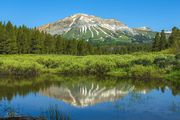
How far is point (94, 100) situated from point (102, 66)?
29.9 metres

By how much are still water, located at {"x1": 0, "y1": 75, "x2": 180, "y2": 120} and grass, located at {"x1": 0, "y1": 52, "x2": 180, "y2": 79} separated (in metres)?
7.37

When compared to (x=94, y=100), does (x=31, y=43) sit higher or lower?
higher

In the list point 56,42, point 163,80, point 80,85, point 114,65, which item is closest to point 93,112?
point 80,85

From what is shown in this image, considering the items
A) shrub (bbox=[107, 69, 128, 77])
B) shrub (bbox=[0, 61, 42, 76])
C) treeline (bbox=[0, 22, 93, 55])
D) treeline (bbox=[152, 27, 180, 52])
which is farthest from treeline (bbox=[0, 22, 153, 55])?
shrub (bbox=[107, 69, 128, 77])

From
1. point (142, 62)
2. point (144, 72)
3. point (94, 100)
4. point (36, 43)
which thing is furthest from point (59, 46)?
point (94, 100)

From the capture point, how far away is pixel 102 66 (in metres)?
63.9

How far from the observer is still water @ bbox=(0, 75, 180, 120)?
26.1m

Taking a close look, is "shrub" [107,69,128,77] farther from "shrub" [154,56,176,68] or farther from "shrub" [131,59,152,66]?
"shrub" [154,56,176,68]

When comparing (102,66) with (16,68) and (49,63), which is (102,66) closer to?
(49,63)

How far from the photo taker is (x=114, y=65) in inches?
2507

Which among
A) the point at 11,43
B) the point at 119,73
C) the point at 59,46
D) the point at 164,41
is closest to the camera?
the point at 119,73

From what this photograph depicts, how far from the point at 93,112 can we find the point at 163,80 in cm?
2541

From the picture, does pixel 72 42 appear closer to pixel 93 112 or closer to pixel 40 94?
pixel 40 94

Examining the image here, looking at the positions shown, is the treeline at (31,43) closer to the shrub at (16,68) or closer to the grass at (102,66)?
the grass at (102,66)
